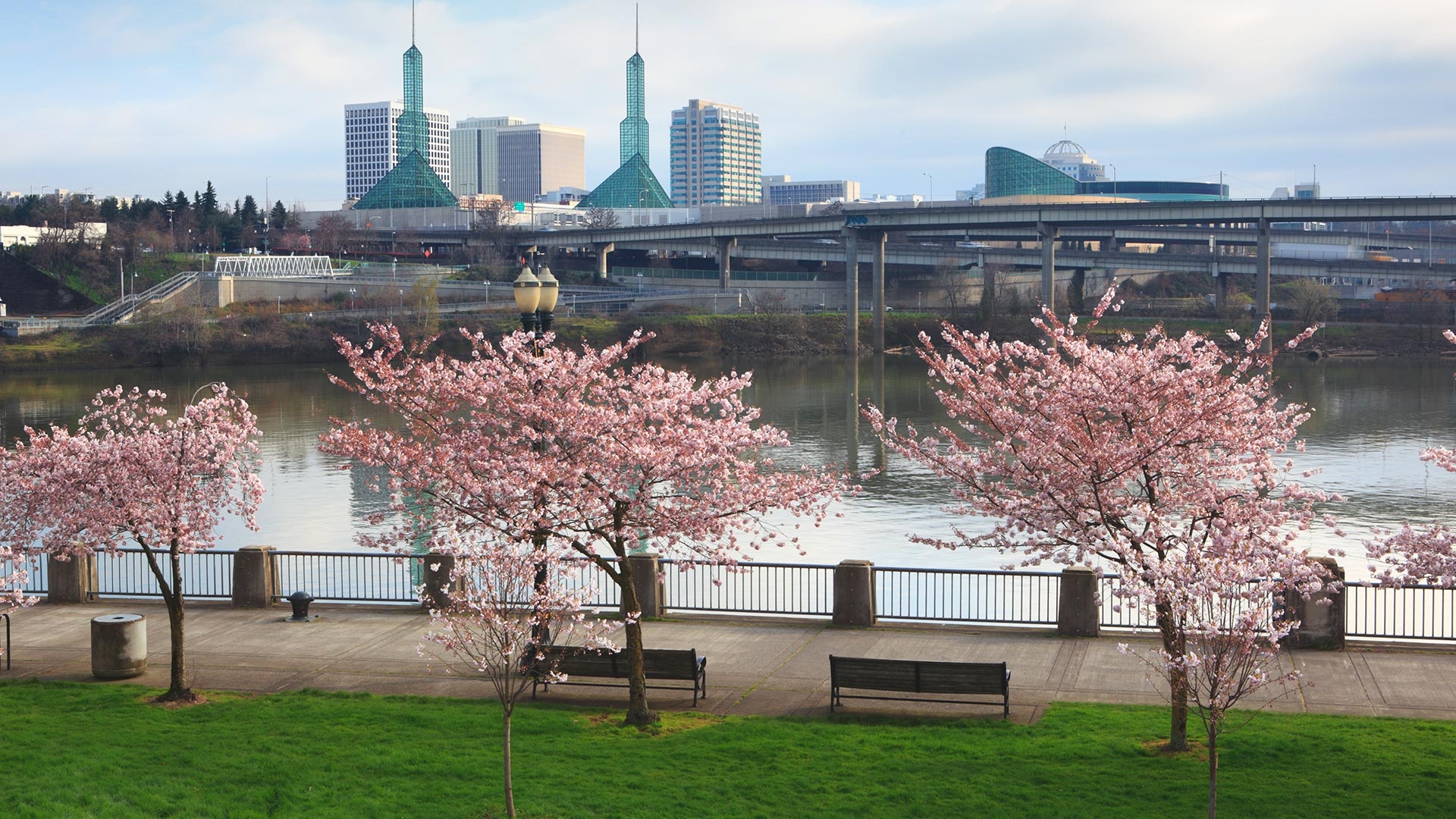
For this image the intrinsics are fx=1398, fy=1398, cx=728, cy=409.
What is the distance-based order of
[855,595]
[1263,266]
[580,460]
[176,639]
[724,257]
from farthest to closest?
[724,257], [1263,266], [855,595], [176,639], [580,460]

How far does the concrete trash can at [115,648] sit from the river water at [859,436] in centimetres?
1547

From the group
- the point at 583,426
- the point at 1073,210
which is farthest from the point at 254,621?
the point at 1073,210

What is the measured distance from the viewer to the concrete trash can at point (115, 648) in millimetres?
19594

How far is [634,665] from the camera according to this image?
17.0 m

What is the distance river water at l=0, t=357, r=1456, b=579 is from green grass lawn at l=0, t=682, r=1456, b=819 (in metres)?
4.12

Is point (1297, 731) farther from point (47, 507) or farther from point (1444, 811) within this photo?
point (47, 507)

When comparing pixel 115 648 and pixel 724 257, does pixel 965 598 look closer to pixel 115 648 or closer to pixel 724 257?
pixel 115 648

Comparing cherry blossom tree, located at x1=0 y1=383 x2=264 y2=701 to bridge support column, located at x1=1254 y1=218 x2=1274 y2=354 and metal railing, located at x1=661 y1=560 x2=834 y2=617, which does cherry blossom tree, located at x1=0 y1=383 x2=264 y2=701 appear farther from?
bridge support column, located at x1=1254 y1=218 x2=1274 y2=354

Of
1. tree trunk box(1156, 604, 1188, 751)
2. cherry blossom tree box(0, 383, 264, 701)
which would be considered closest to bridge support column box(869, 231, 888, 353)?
cherry blossom tree box(0, 383, 264, 701)

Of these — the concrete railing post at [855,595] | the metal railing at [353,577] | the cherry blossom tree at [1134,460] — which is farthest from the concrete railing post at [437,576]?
the cherry blossom tree at [1134,460]

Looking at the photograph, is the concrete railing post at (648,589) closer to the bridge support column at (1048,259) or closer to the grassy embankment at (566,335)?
the grassy embankment at (566,335)

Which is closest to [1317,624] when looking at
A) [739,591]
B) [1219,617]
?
[1219,617]

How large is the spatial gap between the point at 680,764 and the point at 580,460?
392 cm

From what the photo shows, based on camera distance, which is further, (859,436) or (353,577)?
(859,436)
